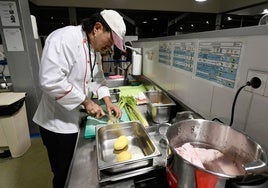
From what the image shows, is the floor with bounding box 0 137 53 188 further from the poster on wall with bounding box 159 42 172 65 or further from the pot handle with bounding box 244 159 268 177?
the pot handle with bounding box 244 159 268 177

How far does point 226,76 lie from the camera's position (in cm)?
73

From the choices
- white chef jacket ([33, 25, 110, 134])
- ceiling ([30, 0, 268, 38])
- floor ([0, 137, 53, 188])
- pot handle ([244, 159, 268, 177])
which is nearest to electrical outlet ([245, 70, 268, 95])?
pot handle ([244, 159, 268, 177])

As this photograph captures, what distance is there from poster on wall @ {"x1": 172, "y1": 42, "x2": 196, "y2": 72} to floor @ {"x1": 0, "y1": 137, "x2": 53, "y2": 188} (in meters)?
1.71

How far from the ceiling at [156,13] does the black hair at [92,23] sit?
2.69m

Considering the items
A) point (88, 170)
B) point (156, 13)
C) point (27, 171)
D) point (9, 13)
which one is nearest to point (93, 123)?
point (88, 170)

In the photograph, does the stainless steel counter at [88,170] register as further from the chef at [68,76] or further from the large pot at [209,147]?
the chef at [68,76]

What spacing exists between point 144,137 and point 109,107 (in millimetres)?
381

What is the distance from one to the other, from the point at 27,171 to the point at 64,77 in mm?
1591

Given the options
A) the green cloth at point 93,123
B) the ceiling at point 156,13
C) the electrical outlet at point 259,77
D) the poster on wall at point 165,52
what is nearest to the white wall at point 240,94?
the electrical outlet at point 259,77

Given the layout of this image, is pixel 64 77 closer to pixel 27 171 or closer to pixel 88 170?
pixel 88 170

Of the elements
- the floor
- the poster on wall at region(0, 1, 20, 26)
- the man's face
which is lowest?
the floor

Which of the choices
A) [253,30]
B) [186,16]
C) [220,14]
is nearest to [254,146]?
[253,30]

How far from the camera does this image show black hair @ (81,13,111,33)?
3.13 feet

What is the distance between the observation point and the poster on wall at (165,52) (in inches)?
52.1
